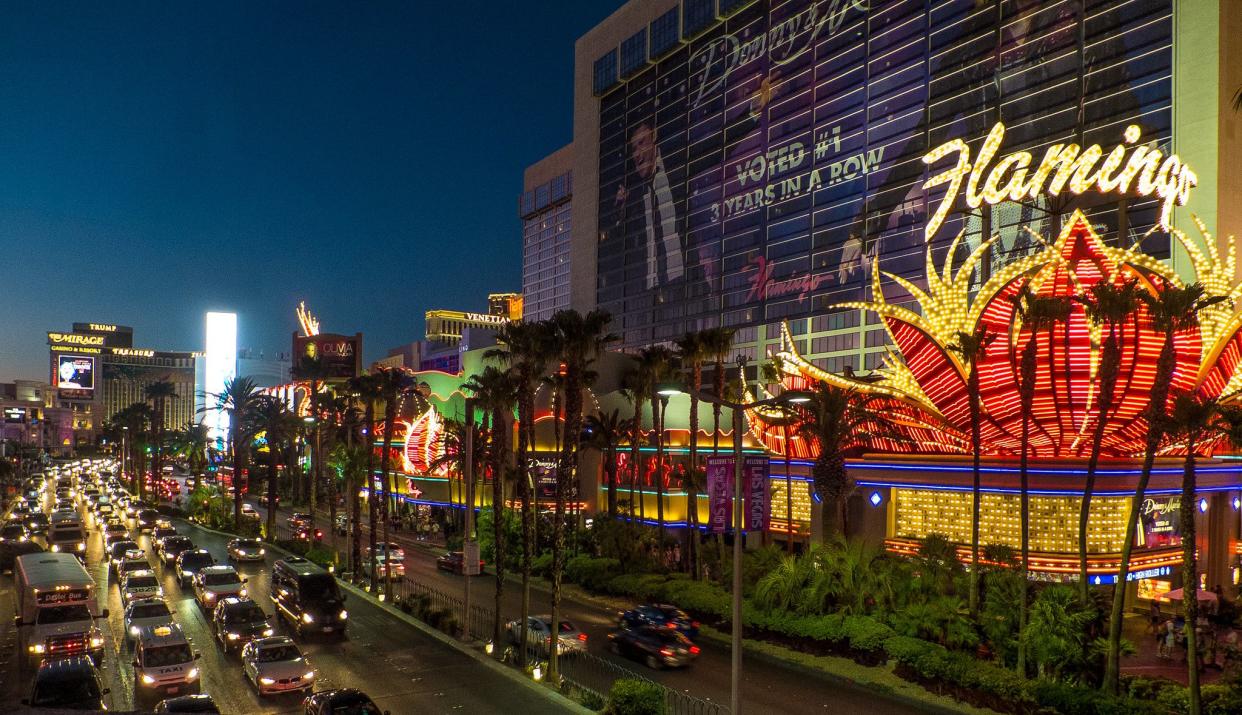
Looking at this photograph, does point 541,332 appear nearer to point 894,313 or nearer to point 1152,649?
point 894,313

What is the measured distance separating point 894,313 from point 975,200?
283 inches

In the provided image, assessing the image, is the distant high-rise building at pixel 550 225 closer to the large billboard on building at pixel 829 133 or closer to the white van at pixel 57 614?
the large billboard on building at pixel 829 133

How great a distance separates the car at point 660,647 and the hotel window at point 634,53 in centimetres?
10921

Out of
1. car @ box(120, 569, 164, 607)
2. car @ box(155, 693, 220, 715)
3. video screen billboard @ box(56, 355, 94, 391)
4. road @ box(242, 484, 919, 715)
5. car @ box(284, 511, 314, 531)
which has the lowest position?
car @ box(284, 511, 314, 531)

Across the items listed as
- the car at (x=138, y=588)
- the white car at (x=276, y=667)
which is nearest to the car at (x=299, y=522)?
the car at (x=138, y=588)

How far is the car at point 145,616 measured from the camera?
2734 cm

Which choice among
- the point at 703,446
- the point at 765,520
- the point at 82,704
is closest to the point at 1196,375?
the point at 765,520

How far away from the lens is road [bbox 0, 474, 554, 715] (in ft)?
74.6

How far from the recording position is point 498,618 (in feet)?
96.3

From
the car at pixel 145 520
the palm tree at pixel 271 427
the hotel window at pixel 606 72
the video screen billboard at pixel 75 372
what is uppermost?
the hotel window at pixel 606 72

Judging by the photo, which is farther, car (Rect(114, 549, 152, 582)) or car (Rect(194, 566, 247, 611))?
car (Rect(114, 549, 152, 582))

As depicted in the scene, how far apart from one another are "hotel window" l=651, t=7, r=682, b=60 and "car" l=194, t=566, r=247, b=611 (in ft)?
330

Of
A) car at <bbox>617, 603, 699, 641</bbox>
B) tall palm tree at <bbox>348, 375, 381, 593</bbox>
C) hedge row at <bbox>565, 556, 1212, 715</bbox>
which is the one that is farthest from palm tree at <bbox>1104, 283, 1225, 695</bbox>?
tall palm tree at <bbox>348, 375, 381, 593</bbox>

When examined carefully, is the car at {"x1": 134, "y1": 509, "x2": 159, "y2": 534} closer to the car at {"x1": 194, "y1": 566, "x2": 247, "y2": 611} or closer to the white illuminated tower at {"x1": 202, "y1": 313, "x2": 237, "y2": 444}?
the car at {"x1": 194, "y1": 566, "x2": 247, "y2": 611}
